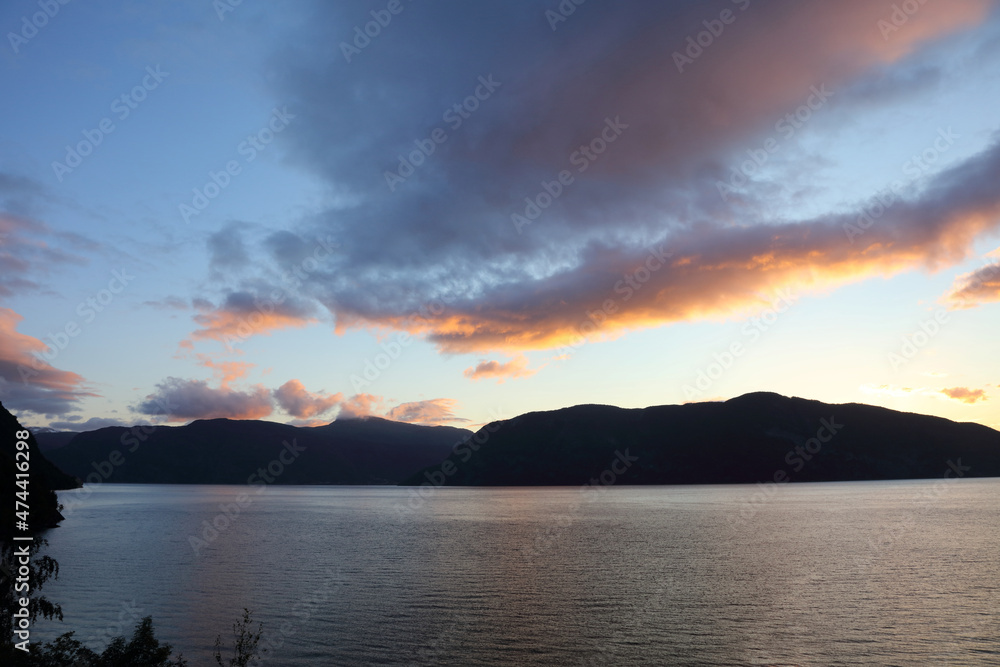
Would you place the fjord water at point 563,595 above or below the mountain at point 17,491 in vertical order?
below

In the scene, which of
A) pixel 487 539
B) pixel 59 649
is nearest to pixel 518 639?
pixel 59 649

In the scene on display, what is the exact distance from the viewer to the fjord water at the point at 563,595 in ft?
148

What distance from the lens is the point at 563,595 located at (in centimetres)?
6397

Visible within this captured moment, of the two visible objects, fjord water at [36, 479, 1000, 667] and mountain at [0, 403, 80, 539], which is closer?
fjord water at [36, 479, 1000, 667]

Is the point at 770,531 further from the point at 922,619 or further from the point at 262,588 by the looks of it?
the point at 262,588

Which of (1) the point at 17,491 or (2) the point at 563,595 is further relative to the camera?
(2) the point at 563,595

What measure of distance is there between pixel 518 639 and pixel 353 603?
845 inches

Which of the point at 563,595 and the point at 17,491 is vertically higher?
the point at 17,491

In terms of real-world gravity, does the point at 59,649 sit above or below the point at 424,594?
above

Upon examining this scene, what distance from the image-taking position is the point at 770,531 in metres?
126

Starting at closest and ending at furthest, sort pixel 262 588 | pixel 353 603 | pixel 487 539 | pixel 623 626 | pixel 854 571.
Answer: pixel 623 626
pixel 353 603
pixel 262 588
pixel 854 571
pixel 487 539

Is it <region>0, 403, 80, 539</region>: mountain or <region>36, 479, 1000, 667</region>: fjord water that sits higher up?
<region>0, 403, 80, 539</region>: mountain

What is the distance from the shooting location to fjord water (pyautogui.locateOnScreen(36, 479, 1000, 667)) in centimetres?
4525

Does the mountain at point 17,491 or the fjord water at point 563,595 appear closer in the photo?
the fjord water at point 563,595
